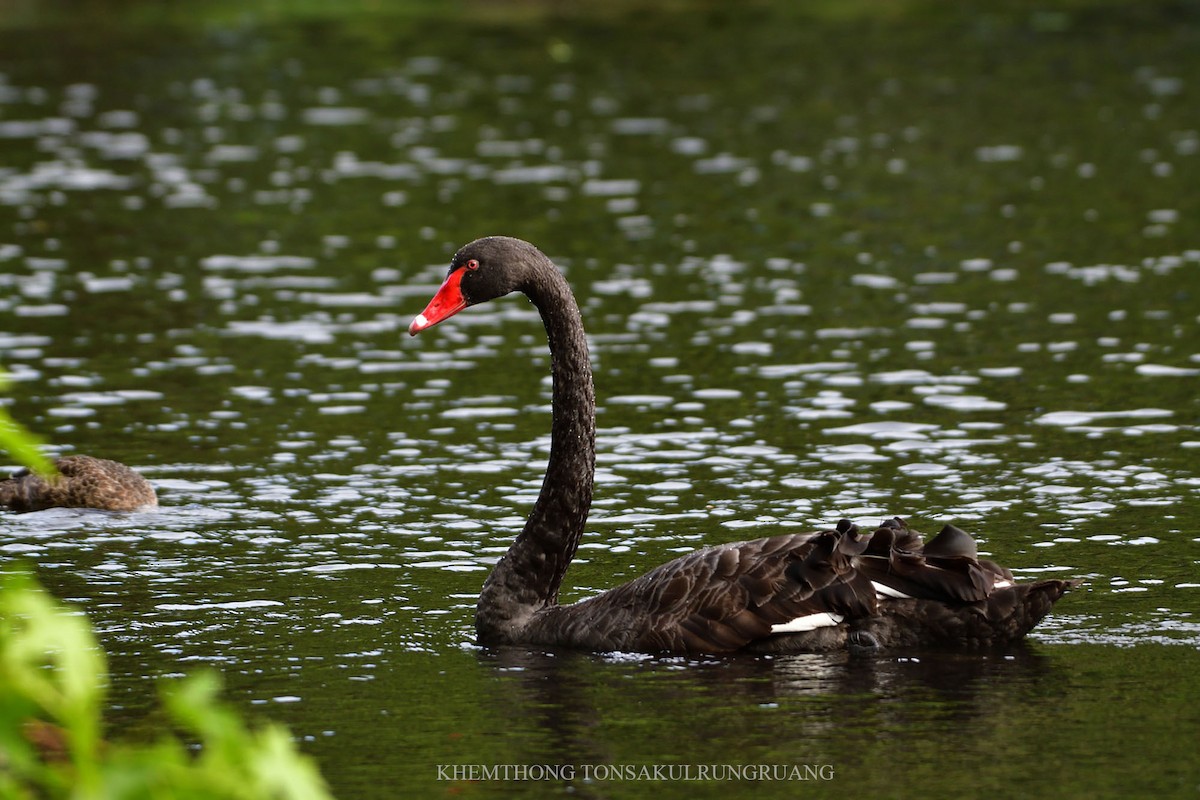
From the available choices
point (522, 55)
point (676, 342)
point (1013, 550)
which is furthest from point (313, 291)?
point (522, 55)

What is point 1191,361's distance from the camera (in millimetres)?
16297

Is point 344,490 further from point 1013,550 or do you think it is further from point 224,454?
point 1013,550

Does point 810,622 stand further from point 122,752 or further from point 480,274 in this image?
point 122,752

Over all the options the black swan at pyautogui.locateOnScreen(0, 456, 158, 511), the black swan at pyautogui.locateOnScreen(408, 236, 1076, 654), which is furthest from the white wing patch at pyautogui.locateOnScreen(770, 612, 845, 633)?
the black swan at pyautogui.locateOnScreen(0, 456, 158, 511)

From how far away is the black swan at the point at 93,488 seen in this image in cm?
1299

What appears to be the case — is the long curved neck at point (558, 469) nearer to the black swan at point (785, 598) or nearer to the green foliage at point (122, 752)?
the black swan at point (785, 598)

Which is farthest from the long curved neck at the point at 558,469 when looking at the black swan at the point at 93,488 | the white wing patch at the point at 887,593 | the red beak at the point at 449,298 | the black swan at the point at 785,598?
the black swan at the point at 93,488

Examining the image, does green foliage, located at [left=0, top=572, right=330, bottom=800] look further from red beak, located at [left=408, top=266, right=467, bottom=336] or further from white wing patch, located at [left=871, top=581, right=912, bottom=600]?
red beak, located at [left=408, top=266, right=467, bottom=336]

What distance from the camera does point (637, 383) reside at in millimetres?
16578

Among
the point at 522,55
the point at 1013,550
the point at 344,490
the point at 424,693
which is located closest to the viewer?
the point at 424,693

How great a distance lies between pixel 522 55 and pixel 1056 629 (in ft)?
104

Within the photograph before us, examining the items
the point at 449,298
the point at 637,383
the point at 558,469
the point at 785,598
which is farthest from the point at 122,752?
the point at 637,383

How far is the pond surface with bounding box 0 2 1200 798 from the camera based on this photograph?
865 cm

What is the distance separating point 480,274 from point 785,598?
238cm
